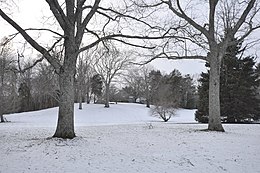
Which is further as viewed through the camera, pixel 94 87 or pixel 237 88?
pixel 94 87

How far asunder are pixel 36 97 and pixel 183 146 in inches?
1828

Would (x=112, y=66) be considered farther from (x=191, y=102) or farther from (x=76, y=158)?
(x=76, y=158)

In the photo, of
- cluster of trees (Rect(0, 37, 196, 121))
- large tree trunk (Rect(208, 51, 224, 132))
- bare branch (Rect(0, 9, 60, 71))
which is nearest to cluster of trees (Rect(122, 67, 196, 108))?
cluster of trees (Rect(0, 37, 196, 121))

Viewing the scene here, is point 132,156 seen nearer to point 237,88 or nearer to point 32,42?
point 32,42

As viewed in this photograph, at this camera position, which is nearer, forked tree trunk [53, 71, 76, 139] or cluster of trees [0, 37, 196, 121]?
forked tree trunk [53, 71, 76, 139]

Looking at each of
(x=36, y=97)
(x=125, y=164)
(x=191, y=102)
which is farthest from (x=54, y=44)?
(x=191, y=102)

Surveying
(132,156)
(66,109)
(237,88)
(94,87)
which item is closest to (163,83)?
(94,87)

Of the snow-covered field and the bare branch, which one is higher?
the bare branch

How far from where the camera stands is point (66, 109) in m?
10.2

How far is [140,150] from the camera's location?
802cm

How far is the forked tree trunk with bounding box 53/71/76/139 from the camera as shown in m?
10.1

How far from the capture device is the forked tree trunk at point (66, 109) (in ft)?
33.0

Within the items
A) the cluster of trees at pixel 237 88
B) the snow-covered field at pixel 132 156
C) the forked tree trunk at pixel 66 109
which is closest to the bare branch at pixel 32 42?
the forked tree trunk at pixel 66 109

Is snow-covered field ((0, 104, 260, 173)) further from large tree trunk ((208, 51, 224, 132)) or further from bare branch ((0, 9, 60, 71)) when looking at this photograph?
large tree trunk ((208, 51, 224, 132))
